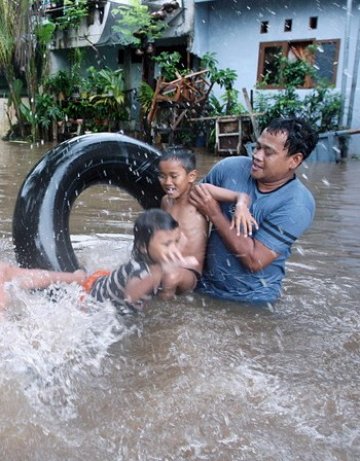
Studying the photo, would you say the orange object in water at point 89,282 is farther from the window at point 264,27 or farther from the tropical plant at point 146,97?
the window at point 264,27

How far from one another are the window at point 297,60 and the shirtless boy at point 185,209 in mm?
11747

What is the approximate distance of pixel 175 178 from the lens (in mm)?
3209

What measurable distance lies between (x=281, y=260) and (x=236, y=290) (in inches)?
12.7

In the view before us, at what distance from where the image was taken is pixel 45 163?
3.51 metres

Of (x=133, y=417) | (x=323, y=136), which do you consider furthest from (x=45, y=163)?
(x=323, y=136)

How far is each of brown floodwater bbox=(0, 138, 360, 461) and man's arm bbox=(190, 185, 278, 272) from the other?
0.35 m

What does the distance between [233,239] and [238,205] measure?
0.62 feet

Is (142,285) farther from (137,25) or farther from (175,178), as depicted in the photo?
(137,25)

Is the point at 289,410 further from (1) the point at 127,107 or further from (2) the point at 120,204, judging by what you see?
(1) the point at 127,107

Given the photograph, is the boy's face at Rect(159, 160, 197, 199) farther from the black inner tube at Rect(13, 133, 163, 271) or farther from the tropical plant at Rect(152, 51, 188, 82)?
the tropical plant at Rect(152, 51, 188, 82)

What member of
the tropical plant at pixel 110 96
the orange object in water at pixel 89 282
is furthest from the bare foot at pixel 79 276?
the tropical plant at pixel 110 96

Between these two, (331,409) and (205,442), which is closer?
(205,442)

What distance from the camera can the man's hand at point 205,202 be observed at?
3.12m

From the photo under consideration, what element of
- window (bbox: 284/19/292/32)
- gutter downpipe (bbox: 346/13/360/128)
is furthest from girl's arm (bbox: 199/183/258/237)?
window (bbox: 284/19/292/32)
